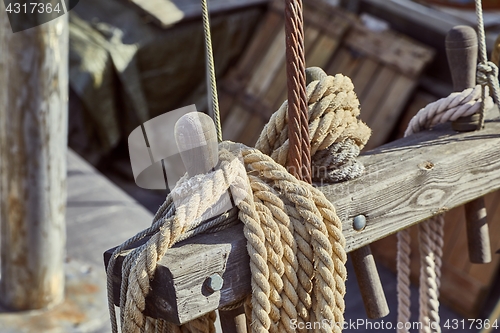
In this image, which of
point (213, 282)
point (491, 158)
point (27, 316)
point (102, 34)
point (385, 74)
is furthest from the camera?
point (102, 34)

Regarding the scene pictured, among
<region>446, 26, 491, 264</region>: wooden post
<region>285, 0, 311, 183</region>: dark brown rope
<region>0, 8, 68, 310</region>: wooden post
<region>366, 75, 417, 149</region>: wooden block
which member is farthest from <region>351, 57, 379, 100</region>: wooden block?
<region>285, 0, 311, 183</region>: dark brown rope

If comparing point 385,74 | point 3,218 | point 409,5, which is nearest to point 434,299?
point 3,218

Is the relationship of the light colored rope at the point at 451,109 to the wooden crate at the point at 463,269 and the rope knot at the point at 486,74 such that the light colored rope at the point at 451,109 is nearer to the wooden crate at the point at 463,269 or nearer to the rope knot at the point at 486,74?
the rope knot at the point at 486,74

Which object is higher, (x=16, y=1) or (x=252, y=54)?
(x=16, y=1)

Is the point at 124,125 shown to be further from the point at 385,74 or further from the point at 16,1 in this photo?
the point at 16,1

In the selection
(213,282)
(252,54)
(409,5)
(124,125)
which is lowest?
(124,125)

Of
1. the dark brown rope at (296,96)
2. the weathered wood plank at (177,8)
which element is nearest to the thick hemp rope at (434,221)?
the dark brown rope at (296,96)

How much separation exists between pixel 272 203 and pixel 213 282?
0.50 ft

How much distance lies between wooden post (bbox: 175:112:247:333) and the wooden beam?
0.29 ft

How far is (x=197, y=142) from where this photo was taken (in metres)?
0.85

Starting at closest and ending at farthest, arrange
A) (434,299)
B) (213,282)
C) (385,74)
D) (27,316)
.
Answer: (213,282)
(434,299)
(27,316)
(385,74)

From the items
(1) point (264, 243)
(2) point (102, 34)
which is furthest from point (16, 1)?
(2) point (102, 34)

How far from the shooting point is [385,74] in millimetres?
3723

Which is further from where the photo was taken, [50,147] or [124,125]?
[124,125]
